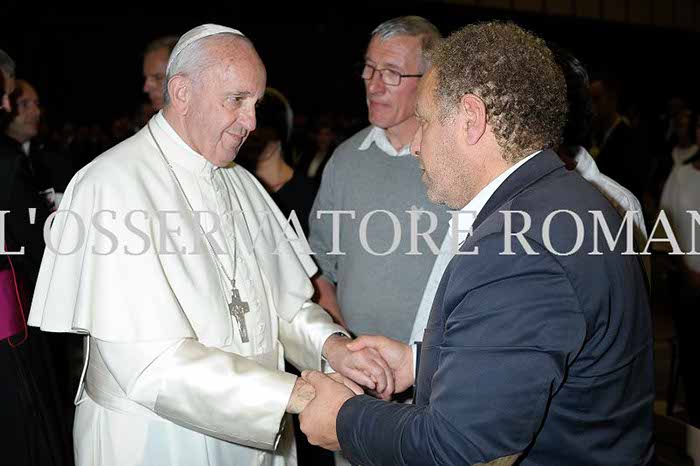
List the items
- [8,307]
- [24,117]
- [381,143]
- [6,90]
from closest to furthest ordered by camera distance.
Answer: [8,307], [381,143], [6,90], [24,117]

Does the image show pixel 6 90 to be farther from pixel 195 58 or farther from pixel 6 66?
pixel 195 58

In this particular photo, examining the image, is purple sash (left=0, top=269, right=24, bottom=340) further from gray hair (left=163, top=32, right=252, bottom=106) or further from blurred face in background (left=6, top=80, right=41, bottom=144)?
blurred face in background (left=6, top=80, right=41, bottom=144)

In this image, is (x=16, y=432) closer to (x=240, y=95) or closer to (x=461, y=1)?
(x=240, y=95)

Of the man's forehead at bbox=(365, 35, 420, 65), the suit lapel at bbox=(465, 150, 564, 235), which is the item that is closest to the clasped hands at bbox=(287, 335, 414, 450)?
the suit lapel at bbox=(465, 150, 564, 235)

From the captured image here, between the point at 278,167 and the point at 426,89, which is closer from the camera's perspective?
the point at 426,89

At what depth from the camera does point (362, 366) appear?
7.34 feet

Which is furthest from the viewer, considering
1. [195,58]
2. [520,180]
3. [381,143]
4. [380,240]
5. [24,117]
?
[24,117]

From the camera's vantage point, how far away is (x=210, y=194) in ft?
7.42

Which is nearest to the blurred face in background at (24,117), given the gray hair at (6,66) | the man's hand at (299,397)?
the gray hair at (6,66)

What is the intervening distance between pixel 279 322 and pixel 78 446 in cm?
71

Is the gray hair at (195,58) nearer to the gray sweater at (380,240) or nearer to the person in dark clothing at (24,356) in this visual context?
the gray sweater at (380,240)

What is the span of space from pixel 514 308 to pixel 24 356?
220cm

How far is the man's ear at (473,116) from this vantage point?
1530 millimetres

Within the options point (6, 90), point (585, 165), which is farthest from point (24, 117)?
point (585, 165)
